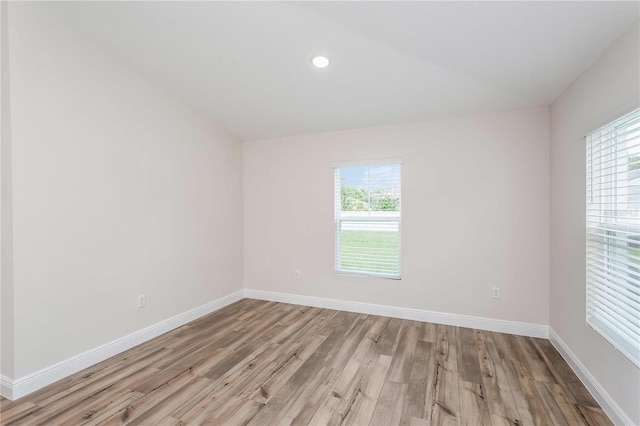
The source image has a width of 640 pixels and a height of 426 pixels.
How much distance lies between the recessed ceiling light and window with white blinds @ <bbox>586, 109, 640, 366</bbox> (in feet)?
6.70

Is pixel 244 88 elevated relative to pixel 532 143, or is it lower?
elevated

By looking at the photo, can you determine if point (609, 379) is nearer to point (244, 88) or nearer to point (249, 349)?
point (249, 349)

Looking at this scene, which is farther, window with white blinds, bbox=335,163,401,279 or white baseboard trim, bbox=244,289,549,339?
window with white blinds, bbox=335,163,401,279

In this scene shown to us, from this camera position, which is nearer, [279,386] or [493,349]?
[279,386]

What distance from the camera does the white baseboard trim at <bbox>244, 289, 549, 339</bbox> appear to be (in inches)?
120

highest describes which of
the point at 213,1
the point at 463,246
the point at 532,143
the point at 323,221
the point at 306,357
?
the point at 213,1

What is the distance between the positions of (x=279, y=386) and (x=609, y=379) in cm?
217

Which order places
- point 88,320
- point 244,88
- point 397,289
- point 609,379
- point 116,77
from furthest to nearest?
point 397,289, point 244,88, point 116,77, point 88,320, point 609,379

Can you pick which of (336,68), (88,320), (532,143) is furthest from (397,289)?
(88,320)

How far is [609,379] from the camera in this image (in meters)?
1.87

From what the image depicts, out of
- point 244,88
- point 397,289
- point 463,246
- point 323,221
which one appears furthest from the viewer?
point 323,221

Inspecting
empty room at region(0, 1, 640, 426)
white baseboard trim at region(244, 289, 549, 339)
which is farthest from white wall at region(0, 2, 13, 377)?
white baseboard trim at region(244, 289, 549, 339)

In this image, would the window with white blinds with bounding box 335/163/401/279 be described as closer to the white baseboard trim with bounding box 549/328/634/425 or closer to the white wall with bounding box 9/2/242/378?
the white baseboard trim with bounding box 549/328/634/425

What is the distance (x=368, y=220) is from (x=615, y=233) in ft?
7.42
